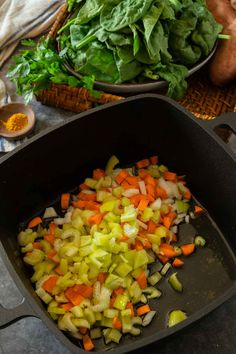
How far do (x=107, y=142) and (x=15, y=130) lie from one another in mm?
285

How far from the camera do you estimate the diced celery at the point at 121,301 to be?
0.86 m

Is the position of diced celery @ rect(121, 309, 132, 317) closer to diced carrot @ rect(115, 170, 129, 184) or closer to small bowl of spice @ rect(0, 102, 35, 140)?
diced carrot @ rect(115, 170, 129, 184)

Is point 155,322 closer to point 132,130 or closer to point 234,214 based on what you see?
point 234,214

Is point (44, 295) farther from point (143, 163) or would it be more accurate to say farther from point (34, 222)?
point (143, 163)

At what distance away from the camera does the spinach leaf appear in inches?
42.0

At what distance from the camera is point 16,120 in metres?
1.18

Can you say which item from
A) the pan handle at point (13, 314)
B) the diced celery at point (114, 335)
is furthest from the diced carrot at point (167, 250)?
the pan handle at point (13, 314)

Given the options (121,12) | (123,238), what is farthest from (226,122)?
(121,12)

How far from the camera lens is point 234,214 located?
0.96 metres

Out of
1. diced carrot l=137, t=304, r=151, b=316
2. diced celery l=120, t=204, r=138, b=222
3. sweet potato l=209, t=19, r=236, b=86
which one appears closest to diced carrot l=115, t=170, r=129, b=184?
diced celery l=120, t=204, r=138, b=222

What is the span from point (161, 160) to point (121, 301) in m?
0.40

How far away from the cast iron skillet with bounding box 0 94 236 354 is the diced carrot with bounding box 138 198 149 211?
0.11m

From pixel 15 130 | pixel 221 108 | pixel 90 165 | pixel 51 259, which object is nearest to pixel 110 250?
pixel 51 259

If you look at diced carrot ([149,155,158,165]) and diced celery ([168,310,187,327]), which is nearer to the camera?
diced celery ([168,310,187,327])
